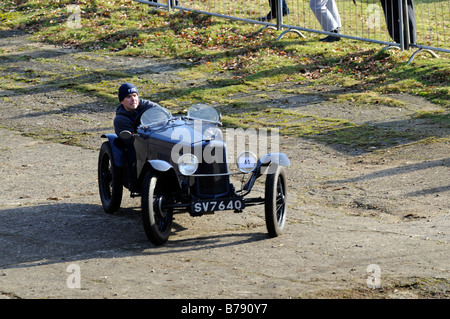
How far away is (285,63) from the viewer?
1442cm

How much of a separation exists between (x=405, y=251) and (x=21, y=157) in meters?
6.04

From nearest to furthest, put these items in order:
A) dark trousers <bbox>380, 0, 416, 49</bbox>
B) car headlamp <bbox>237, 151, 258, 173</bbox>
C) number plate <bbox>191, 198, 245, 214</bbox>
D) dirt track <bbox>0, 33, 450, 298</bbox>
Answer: dirt track <bbox>0, 33, 450, 298</bbox> < number plate <bbox>191, 198, 245, 214</bbox> < car headlamp <bbox>237, 151, 258, 173</bbox> < dark trousers <bbox>380, 0, 416, 49</bbox>

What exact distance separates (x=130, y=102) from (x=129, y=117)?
175mm

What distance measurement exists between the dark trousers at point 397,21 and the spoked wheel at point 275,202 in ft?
24.3

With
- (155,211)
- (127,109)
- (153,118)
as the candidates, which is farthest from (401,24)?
(155,211)

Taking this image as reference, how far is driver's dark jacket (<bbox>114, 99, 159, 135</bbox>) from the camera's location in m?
8.29

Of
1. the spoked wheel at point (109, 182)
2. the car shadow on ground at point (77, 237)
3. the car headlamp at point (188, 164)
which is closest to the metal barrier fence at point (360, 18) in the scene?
the spoked wheel at point (109, 182)

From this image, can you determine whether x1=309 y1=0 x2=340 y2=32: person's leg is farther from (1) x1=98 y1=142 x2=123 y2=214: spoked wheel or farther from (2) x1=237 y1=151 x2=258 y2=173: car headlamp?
(2) x1=237 y1=151 x2=258 y2=173: car headlamp

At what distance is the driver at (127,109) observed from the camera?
8.28 m

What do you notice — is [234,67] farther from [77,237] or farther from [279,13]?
[77,237]

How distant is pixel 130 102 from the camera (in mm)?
8312

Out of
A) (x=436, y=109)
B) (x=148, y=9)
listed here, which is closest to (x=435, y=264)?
(x=436, y=109)

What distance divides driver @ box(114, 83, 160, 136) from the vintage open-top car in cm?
37

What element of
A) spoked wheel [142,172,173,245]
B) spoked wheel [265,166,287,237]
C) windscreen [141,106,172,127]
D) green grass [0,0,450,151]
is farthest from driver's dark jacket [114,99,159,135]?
green grass [0,0,450,151]
